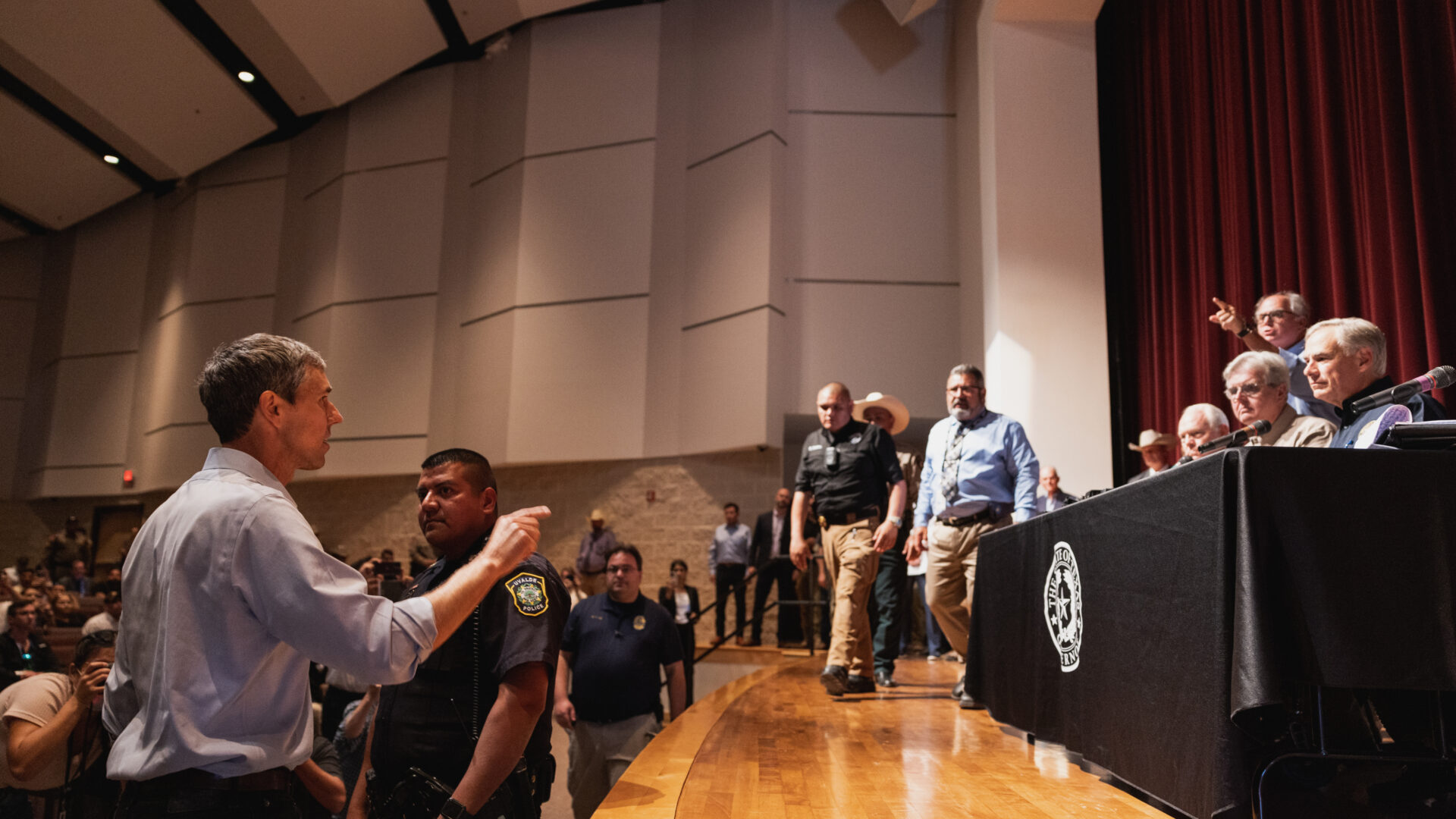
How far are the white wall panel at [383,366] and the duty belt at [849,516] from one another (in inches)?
322

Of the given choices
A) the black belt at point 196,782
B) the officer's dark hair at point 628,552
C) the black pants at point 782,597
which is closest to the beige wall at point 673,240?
the black pants at point 782,597

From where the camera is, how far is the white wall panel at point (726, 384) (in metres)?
9.21

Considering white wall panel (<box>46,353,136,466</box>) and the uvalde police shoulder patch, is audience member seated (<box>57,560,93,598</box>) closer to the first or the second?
white wall panel (<box>46,353,136,466</box>)

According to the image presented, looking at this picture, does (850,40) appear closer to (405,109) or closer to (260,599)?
(405,109)

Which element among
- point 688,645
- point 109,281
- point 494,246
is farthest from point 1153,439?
point 109,281

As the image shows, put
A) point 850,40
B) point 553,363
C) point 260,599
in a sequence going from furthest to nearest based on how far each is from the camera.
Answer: point 553,363 → point 850,40 → point 260,599

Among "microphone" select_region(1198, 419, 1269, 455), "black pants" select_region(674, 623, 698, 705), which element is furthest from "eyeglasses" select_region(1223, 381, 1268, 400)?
"black pants" select_region(674, 623, 698, 705)

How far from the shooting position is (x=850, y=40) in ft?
32.4

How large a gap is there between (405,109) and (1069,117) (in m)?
8.68

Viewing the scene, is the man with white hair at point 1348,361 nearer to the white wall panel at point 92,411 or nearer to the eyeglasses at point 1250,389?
the eyeglasses at point 1250,389

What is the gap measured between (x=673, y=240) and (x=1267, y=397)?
26.4ft

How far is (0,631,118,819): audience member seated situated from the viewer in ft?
8.25

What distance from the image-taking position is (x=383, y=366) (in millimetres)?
11812

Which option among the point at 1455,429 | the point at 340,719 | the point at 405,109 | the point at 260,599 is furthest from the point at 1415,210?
the point at 405,109
